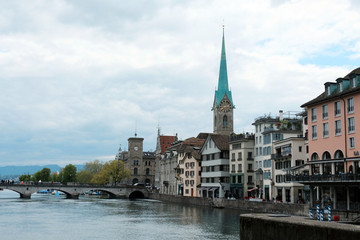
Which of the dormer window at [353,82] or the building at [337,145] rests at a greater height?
the dormer window at [353,82]

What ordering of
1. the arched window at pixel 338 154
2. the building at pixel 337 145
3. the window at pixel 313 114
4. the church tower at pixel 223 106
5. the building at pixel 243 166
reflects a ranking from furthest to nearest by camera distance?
the church tower at pixel 223 106 < the building at pixel 243 166 < the window at pixel 313 114 < the arched window at pixel 338 154 < the building at pixel 337 145

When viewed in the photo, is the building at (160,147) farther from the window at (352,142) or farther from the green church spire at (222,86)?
the window at (352,142)

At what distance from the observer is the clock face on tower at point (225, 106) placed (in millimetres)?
163000

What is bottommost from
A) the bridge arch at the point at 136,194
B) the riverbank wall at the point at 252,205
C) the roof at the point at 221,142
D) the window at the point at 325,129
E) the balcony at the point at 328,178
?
the bridge arch at the point at 136,194

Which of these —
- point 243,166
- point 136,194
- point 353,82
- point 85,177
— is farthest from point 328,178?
point 85,177

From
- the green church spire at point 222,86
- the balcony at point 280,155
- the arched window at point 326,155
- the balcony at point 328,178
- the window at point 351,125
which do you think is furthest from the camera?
the green church spire at point 222,86

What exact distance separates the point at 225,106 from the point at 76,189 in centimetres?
6360

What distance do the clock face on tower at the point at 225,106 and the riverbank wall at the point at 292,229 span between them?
147751mm

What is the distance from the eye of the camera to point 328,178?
53.6 metres

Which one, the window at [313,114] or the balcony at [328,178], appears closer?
the balcony at [328,178]

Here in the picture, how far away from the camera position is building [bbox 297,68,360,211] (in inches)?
2046

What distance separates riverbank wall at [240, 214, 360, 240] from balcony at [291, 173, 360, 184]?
37.5m

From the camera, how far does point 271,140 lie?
266ft

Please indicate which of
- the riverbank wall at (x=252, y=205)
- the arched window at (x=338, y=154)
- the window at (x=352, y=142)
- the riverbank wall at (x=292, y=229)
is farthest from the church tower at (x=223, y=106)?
the riverbank wall at (x=292, y=229)
